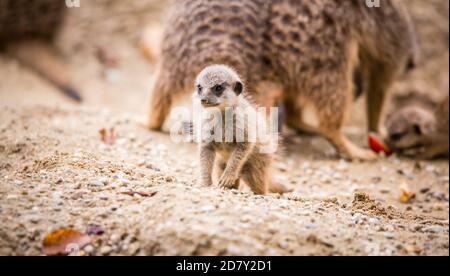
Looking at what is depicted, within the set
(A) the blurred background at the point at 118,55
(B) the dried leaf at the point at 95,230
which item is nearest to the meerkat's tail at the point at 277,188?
(B) the dried leaf at the point at 95,230

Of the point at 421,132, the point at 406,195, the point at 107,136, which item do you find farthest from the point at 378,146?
the point at 107,136

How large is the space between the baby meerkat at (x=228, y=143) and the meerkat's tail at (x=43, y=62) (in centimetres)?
375

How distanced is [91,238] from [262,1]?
2827mm

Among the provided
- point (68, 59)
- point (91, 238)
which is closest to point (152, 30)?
point (68, 59)

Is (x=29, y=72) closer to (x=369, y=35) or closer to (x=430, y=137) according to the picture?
(x=369, y=35)

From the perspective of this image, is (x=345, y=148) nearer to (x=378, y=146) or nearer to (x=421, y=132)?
(x=378, y=146)

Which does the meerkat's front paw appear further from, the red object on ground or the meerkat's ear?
the red object on ground

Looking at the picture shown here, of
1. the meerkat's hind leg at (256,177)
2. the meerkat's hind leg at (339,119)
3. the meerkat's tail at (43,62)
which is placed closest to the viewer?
the meerkat's hind leg at (256,177)

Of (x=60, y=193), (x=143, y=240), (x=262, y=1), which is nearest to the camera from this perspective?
(x=143, y=240)

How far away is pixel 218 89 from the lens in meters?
3.00

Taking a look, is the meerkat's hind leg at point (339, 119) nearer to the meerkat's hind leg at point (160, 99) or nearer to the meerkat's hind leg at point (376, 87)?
the meerkat's hind leg at point (376, 87)

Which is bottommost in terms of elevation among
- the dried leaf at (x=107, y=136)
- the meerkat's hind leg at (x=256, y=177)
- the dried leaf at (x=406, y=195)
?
the dried leaf at (x=406, y=195)

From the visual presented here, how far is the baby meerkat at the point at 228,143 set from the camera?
3000 millimetres

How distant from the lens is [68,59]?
747 cm
